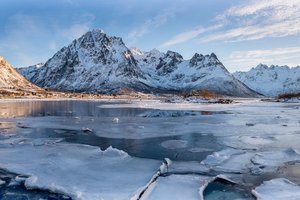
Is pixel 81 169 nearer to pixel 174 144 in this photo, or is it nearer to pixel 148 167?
pixel 148 167

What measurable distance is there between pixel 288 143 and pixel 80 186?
15190mm

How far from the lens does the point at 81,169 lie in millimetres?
14836

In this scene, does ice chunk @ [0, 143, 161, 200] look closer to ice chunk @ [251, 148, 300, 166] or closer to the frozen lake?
the frozen lake

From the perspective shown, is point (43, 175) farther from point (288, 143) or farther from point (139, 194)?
point (288, 143)

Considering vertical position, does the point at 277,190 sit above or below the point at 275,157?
below

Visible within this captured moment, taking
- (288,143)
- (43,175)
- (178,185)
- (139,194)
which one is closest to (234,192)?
(178,185)

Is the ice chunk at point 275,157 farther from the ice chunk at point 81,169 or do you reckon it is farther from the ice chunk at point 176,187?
the ice chunk at point 81,169

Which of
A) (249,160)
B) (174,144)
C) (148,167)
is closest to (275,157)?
(249,160)

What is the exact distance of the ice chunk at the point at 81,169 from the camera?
1195 cm

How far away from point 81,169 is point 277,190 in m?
7.99

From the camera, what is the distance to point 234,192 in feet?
39.6

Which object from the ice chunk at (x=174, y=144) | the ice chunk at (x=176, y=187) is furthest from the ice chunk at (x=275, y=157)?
the ice chunk at (x=174, y=144)

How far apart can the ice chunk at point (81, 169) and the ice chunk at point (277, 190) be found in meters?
4.11

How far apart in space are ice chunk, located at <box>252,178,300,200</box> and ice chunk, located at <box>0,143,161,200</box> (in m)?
→ 4.11
